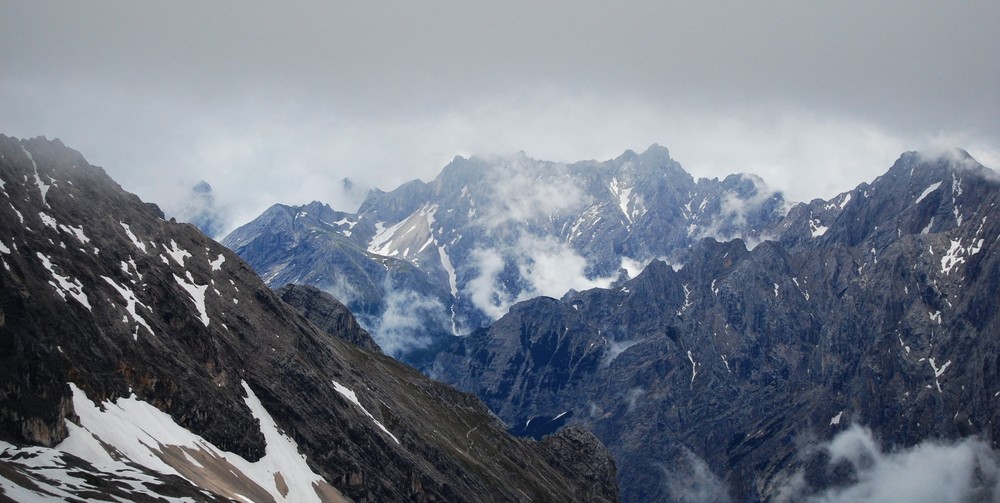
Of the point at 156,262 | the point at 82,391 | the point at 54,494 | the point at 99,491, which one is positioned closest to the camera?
the point at 54,494

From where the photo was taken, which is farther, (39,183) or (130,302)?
(39,183)

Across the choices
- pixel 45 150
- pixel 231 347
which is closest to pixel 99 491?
pixel 231 347

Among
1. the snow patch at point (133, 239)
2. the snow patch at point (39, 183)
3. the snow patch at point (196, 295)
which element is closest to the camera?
the snow patch at point (39, 183)

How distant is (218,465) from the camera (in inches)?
6068

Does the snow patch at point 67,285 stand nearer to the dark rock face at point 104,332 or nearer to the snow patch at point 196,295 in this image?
the dark rock face at point 104,332

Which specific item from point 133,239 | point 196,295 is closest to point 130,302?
point 133,239

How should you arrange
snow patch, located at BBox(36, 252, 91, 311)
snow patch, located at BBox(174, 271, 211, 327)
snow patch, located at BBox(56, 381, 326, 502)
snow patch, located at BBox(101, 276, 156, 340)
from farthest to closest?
snow patch, located at BBox(174, 271, 211, 327), snow patch, located at BBox(101, 276, 156, 340), snow patch, located at BBox(36, 252, 91, 311), snow patch, located at BBox(56, 381, 326, 502)

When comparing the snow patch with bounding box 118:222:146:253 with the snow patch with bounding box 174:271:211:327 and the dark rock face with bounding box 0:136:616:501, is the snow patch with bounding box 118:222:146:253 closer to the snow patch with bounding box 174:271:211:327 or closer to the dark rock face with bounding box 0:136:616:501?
the dark rock face with bounding box 0:136:616:501

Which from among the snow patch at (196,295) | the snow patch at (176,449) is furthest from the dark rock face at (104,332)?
the snow patch at (176,449)

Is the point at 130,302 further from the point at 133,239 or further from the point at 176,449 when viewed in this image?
the point at 176,449

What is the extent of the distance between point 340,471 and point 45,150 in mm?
82972

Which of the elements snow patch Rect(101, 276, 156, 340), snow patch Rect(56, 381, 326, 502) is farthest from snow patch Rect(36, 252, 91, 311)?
snow patch Rect(56, 381, 326, 502)

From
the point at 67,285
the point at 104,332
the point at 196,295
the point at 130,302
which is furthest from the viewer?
the point at 196,295

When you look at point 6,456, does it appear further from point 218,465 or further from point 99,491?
point 218,465
